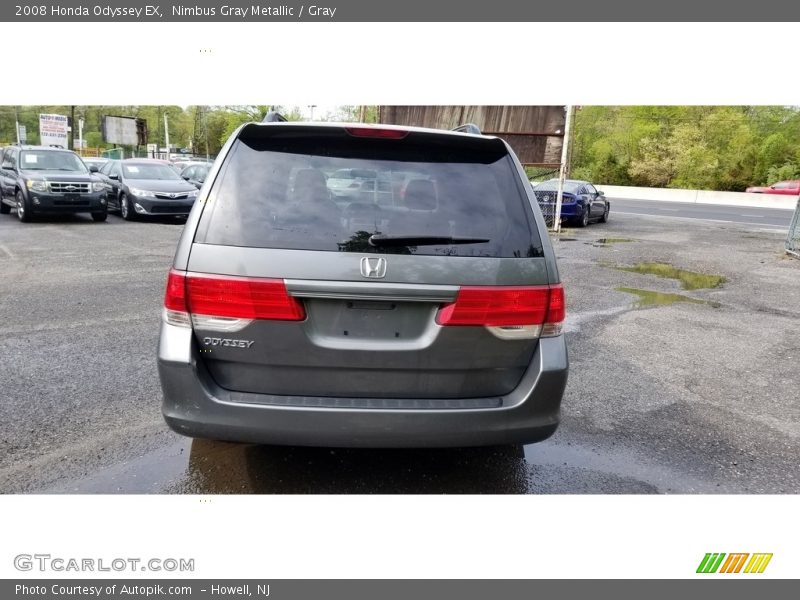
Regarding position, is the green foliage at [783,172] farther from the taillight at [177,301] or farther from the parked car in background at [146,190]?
the taillight at [177,301]

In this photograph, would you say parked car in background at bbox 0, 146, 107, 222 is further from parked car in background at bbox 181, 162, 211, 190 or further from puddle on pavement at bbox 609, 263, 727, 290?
puddle on pavement at bbox 609, 263, 727, 290

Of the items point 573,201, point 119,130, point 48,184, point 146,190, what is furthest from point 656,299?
point 119,130

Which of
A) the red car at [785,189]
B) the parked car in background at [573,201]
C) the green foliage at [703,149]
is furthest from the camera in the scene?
the green foliage at [703,149]

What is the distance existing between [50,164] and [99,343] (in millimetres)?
11664

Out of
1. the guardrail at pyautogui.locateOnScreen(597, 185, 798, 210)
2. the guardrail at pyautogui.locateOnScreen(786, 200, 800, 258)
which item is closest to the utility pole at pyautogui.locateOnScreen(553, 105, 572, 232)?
the guardrail at pyautogui.locateOnScreen(786, 200, 800, 258)

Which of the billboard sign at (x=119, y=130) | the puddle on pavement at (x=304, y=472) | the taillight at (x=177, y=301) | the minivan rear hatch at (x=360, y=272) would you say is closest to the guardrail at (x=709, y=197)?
the billboard sign at (x=119, y=130)

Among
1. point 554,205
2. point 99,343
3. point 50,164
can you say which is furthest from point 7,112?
point 99,343

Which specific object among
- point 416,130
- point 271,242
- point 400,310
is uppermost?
point 416,130

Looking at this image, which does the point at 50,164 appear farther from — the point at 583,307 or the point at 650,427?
the point at 650,427

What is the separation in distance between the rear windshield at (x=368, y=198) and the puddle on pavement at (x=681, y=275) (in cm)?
744

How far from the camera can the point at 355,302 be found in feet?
8.23

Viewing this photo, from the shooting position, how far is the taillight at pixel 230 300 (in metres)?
2.47

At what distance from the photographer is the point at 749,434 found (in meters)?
3.93

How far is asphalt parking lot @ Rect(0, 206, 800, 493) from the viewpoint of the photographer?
3.25 metres
